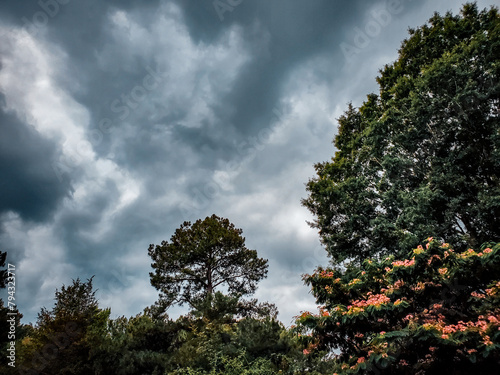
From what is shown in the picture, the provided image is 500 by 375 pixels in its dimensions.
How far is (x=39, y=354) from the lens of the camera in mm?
9664

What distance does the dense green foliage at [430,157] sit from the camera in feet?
33.5

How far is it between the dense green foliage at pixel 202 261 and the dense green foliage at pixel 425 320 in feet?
42.9

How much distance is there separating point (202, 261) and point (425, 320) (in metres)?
15.2

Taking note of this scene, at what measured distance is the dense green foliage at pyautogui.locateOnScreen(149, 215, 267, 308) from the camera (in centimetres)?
1825

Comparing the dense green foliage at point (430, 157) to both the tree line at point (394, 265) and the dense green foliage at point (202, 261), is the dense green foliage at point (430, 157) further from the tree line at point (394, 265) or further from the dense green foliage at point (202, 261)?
the dense green foliage at point (202, 261)

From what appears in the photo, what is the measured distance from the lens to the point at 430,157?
11359 millimetres

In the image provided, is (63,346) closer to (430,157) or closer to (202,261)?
(202,261)

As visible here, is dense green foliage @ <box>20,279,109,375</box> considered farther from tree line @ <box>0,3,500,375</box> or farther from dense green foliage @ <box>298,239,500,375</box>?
dense green foliage @ <box>298,239,500,375</box>

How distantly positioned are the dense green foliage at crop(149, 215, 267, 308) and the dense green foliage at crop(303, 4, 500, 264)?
24.1 feet

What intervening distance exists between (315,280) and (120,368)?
713 cm

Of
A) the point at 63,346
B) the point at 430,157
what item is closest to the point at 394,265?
the point at 430,157

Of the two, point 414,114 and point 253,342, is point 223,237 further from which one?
point 414,114

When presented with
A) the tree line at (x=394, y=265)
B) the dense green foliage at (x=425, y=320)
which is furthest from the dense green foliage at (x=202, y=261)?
the dense green foliage at (x=425, y=320)

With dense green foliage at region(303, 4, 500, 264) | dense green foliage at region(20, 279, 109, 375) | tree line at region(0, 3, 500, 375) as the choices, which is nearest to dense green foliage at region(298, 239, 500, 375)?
tree line at region(0, 3, 500, 375)
